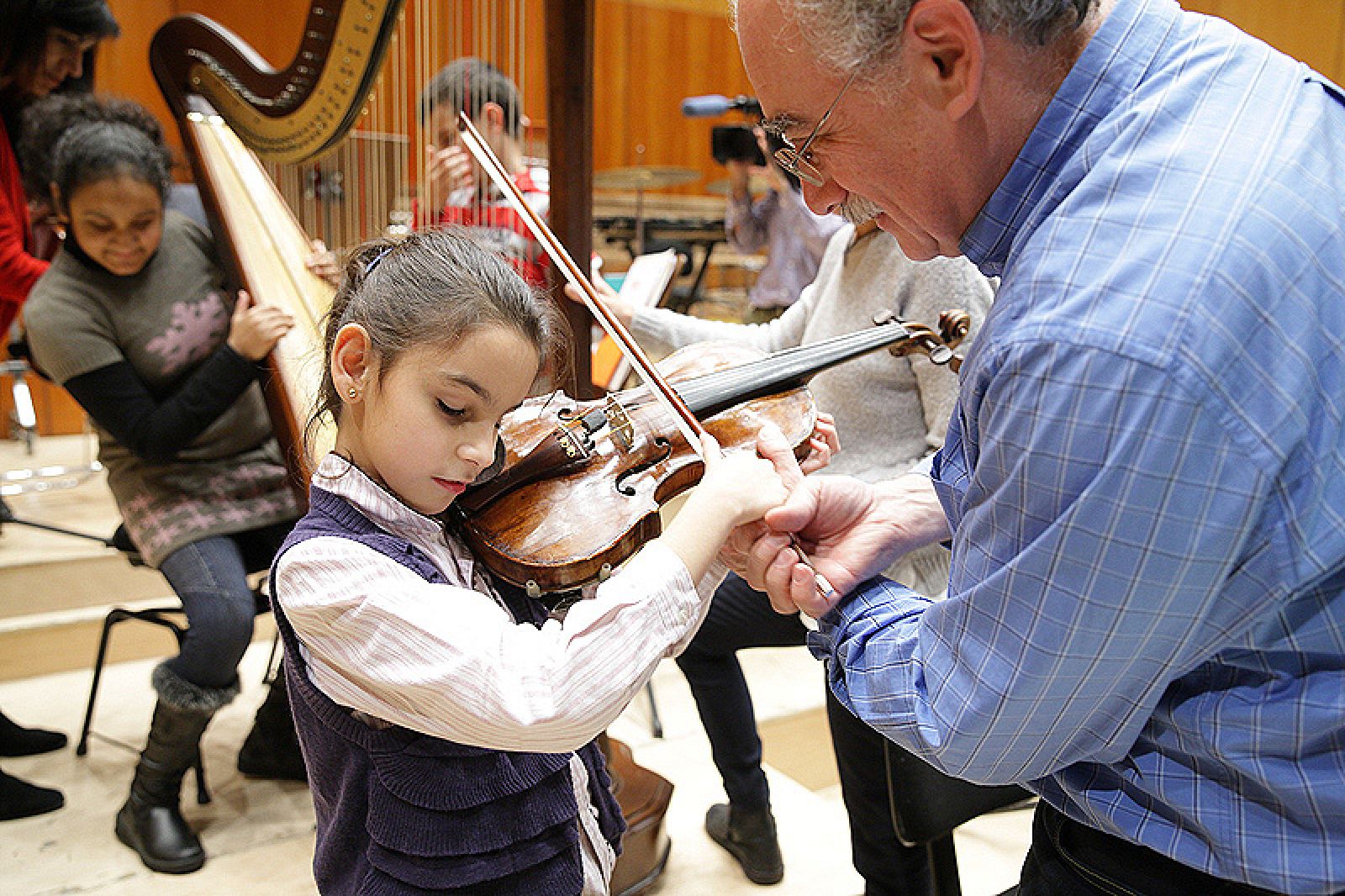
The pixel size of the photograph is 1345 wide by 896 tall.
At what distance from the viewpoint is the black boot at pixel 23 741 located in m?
2.56

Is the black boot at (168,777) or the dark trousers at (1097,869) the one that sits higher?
the dark trousers at (1097,869)

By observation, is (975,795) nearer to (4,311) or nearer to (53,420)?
(4,311)

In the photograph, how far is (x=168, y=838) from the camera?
7.07ft

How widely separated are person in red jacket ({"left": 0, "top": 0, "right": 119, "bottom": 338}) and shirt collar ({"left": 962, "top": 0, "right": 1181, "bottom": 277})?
8.64 feet

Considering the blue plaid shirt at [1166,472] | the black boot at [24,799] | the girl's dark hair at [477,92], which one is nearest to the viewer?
the blue plaid shirt at [1166,472]

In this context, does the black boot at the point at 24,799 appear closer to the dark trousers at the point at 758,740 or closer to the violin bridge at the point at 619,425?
the dark trousers at the point at 758,740

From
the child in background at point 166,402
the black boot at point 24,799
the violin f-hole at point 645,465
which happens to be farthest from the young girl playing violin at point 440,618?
the black boot at point 24,799

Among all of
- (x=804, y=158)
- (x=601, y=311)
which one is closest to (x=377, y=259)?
(x=601, y=311)

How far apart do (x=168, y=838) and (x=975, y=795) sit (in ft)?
5.54

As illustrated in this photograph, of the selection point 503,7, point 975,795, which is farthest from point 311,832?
point 503,7

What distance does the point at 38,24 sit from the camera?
2.66 metres

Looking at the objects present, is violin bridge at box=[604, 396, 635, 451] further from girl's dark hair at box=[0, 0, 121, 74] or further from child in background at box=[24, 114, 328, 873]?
girl's dark hair at box=[0, 0, 121, 74]

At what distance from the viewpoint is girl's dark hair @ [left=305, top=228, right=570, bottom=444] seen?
1.09m

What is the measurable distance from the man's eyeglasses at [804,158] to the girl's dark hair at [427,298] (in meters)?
0.34
